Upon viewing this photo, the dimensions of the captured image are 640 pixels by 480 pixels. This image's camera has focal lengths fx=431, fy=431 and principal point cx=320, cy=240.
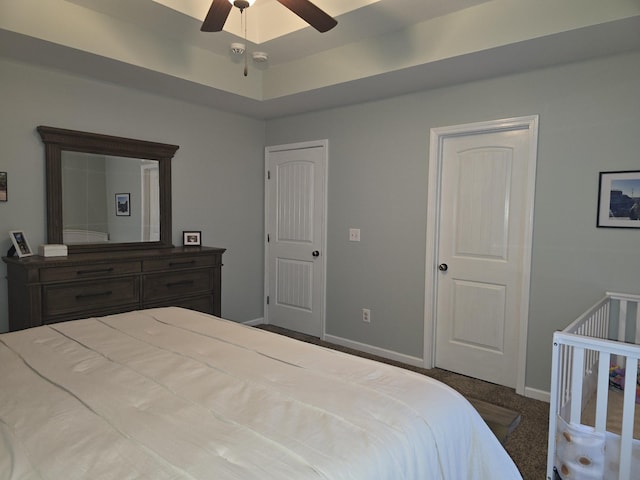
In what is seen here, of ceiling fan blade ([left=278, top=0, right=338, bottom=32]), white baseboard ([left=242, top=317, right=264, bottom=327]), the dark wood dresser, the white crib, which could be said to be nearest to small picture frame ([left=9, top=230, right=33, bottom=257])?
the dark wood dresser

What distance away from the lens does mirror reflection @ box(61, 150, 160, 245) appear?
11.0 feet

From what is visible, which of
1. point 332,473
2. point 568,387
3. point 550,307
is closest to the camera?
point 332,473

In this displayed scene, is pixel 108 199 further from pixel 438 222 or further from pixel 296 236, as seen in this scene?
pixel 438 222

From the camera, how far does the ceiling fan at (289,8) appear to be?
6.84 feet

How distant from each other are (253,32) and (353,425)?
3015 mm

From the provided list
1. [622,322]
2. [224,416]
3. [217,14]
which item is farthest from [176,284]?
[622,322]

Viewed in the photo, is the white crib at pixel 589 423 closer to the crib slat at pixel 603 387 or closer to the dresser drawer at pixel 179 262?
the crib slat at pixel 603 387

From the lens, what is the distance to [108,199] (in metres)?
3.57

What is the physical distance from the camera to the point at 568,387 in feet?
7.93

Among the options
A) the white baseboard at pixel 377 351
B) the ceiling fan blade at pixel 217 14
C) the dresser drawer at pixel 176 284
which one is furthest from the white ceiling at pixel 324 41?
the white baseboard at pixel 377 351

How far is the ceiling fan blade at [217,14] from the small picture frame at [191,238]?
2147mm

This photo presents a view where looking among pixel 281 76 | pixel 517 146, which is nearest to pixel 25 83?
pixel 281 76

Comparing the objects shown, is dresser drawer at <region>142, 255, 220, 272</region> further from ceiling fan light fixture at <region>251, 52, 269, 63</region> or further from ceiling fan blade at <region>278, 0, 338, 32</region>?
ceiling fan blade at <region>278, 0, 338, 32</region>

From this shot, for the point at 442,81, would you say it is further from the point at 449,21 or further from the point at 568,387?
the point at 568,387
